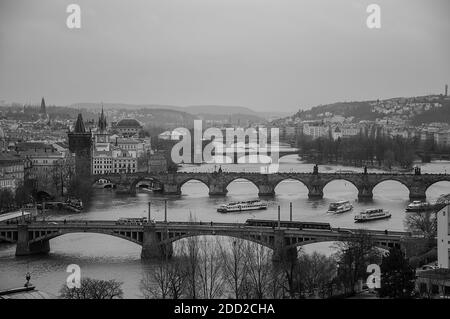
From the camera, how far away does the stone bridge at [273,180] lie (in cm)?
1875

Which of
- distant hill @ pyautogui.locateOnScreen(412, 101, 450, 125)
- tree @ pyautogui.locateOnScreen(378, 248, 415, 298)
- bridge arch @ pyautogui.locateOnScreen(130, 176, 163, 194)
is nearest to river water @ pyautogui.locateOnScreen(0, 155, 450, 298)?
bridge arch @ pyautogui.locateOnScreen(130, 176, 163, 194)

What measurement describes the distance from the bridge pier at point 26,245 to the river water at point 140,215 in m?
0.13

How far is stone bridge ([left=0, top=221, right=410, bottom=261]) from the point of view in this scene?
34.6 ft

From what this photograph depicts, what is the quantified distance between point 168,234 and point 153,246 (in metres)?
0.24

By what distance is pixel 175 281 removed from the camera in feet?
27.1

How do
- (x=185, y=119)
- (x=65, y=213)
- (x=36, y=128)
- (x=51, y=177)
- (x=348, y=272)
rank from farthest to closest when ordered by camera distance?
1. (x=185, y=119)
2. (x=36, y=128)
3. (x=51, y=177)
4. (x=65, y=213)
5. (x=348, y=272)

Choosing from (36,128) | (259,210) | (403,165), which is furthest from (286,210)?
(36,128)

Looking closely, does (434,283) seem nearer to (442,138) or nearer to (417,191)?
(417,191)

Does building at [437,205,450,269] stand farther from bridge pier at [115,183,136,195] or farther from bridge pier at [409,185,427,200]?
bridge pier at [115,183,136,195]

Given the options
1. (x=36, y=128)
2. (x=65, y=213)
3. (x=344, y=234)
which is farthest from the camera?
(x=36, y=128)

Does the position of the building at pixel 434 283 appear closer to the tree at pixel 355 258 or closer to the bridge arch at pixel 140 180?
the tree at pixel 355 258

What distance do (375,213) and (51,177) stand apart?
7775 mm

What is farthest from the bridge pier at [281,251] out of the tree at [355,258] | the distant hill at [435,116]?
the distant hill at [435,116]
